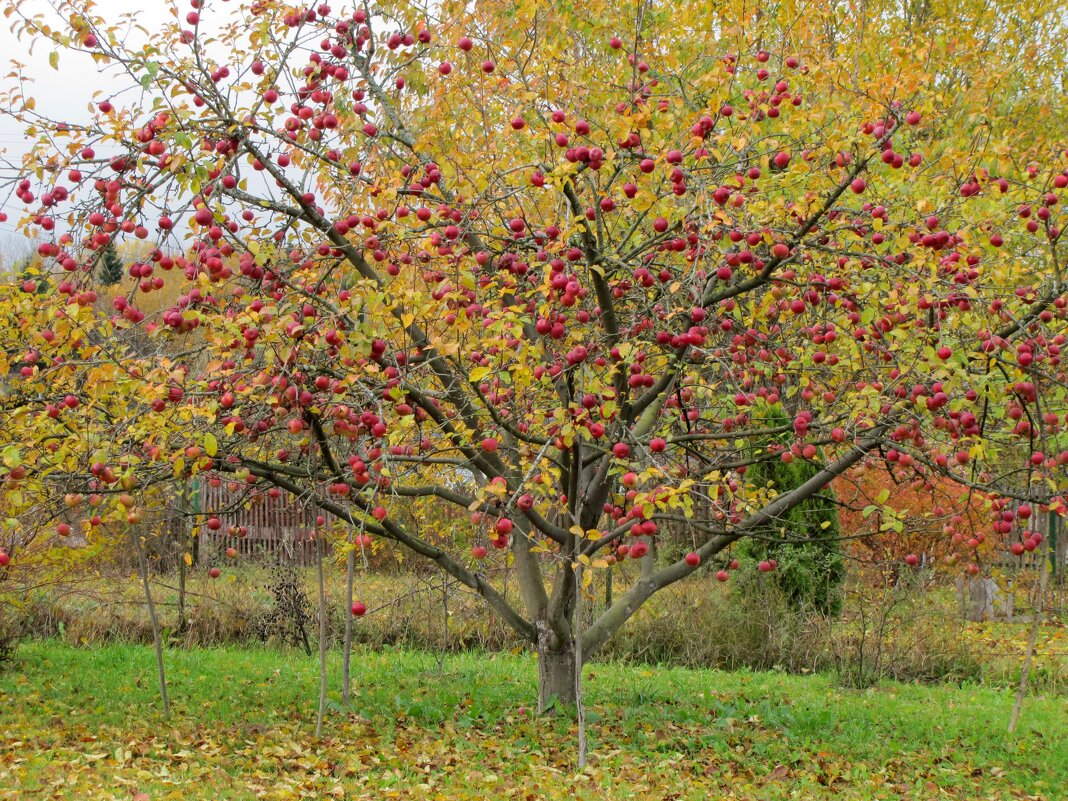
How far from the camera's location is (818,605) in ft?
31.2

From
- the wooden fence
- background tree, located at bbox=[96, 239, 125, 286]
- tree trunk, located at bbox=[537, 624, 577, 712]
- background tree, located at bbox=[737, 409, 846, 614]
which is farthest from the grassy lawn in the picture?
the wooden fence

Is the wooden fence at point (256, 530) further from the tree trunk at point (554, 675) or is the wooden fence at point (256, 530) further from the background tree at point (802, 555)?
the tree trunk at point (554, 675)

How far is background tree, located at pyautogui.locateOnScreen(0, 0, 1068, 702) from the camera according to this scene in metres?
3.98

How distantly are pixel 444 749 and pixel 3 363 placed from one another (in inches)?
116

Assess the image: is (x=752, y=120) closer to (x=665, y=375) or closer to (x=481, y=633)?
(x=665, y=375)

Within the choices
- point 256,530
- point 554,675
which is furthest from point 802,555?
point 256,530

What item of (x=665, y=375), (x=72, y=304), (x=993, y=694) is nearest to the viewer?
(x=72, y=304)

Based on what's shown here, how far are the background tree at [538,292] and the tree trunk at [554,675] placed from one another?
0.07 feet

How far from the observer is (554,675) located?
6020mm

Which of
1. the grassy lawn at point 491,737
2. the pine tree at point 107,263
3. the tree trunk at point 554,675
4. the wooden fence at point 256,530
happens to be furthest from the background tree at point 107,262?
the wooden fence at point 256,530

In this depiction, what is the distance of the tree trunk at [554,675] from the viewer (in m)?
5.96

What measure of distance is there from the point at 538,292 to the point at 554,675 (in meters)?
2.55

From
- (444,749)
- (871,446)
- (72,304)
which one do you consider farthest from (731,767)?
(72,304)

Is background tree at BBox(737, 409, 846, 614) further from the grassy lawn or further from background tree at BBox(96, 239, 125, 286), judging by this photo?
background tree at BBox(96, 239, 125, 286)
